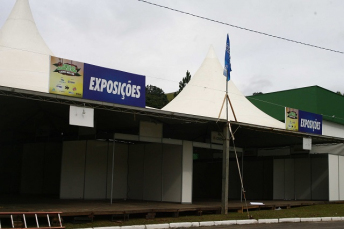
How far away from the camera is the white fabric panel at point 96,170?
2058 cm

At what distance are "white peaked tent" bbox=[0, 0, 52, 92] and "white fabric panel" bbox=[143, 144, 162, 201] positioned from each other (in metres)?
5.48

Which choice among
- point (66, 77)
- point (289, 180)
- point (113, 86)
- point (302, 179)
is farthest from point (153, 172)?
point (302, 179)

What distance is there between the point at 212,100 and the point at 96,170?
7721mm

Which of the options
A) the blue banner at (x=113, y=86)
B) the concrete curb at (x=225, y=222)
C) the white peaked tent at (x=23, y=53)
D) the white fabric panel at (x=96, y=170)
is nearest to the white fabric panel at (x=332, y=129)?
the concrete curb at (x=225, y=222)

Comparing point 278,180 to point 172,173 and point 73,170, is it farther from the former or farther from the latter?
point 73,170

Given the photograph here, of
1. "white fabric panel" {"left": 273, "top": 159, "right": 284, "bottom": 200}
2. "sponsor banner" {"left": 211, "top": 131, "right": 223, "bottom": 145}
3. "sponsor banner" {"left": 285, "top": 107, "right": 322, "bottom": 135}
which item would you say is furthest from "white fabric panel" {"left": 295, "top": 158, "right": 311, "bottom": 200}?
"sponsor banner" {"left": 211, "top": 131, "right": 223, "bottom": 145}

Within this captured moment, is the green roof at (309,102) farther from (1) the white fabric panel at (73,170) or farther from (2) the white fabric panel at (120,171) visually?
(1) the white fabric panel at (73,170)

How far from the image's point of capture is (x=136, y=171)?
851 inches

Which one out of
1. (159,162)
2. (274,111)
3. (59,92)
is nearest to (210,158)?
(274,111)

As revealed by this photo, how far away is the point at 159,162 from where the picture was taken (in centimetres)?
2059

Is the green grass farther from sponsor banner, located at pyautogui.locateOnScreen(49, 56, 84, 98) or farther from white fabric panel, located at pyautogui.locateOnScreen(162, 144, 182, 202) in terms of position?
sponsor banner, located at pyautogui.locateOnScreen(49, 56, 84, 98)

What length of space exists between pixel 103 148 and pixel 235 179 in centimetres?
1152

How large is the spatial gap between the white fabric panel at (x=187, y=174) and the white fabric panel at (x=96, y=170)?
3886 millimetres

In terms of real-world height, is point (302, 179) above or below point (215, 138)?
below
